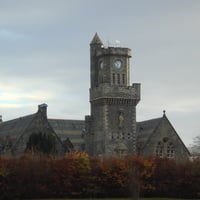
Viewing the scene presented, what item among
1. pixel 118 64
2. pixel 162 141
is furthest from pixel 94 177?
pixel 118 64

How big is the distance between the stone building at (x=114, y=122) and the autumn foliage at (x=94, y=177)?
18380mm

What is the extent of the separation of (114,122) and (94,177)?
25117mm

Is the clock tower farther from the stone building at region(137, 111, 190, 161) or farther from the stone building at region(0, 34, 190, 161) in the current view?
the stone building at region(137, 111, 190, 161)

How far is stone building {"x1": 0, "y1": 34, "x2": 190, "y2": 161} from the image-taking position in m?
107

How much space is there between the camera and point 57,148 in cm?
10125

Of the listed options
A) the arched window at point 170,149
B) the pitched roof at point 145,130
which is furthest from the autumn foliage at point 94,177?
the pitched roof at point 145,130

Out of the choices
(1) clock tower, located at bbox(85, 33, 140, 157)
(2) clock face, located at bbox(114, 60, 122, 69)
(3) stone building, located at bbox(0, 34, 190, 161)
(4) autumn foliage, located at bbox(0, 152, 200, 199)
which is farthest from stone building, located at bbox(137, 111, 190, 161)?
(4) autumn foliage, located at bbox(0, 152, 200, 199)

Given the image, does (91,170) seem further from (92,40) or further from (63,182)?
(92,40)

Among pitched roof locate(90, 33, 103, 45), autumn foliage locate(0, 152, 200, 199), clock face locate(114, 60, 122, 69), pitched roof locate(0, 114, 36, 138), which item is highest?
pitched roof locate(90, 33, 103, 45)

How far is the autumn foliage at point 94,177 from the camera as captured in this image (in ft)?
262

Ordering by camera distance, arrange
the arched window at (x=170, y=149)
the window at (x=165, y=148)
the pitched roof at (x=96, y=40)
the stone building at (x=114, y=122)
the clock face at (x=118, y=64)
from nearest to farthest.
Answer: the stone building at (x=114, y=122) < the clock face at (x=118, y=64) < the window at (x=165, y=148) < the arched window at (x=170, y=149) < the pitched roof at (x=96, y=40)

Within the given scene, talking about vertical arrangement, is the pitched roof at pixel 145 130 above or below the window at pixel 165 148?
above

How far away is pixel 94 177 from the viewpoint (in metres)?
83.2

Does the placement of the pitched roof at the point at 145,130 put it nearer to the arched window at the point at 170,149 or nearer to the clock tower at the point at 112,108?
the clock tower at the point at 112,108
